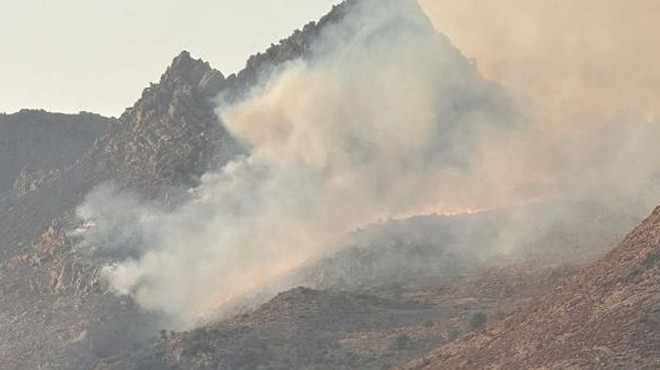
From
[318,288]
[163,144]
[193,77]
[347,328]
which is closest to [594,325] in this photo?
[347,328]

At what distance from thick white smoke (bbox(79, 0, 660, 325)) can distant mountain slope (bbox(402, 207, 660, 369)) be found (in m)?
81.1

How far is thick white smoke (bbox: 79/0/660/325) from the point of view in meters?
148

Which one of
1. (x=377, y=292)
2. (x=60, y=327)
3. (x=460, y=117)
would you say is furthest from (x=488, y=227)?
(x=60, y=327)

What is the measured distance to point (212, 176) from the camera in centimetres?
16512

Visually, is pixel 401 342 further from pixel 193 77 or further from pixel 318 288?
pixel 193 77

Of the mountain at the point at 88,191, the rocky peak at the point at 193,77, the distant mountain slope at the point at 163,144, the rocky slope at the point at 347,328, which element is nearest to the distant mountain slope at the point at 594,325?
the rocky slope at the point at 347,328

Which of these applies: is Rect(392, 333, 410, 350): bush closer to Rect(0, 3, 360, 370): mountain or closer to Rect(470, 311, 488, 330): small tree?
Rect(470, 311, 488, 330): small tree

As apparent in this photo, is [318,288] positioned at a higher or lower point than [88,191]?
lower

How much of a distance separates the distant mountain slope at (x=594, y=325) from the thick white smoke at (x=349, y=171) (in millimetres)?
81094

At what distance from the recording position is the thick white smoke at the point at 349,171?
148m

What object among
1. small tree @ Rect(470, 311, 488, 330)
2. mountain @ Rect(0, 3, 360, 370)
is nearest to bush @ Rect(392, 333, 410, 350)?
small tree @ Rect(470, 311, 488, 330)

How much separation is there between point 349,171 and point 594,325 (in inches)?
4283

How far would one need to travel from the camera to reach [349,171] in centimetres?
16025

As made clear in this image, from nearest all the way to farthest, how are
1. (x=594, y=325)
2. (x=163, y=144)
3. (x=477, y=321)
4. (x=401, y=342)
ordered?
(x=594, y=325)
(x=477, y=321)
(x=401, y=342)
(x=163, y=144)
